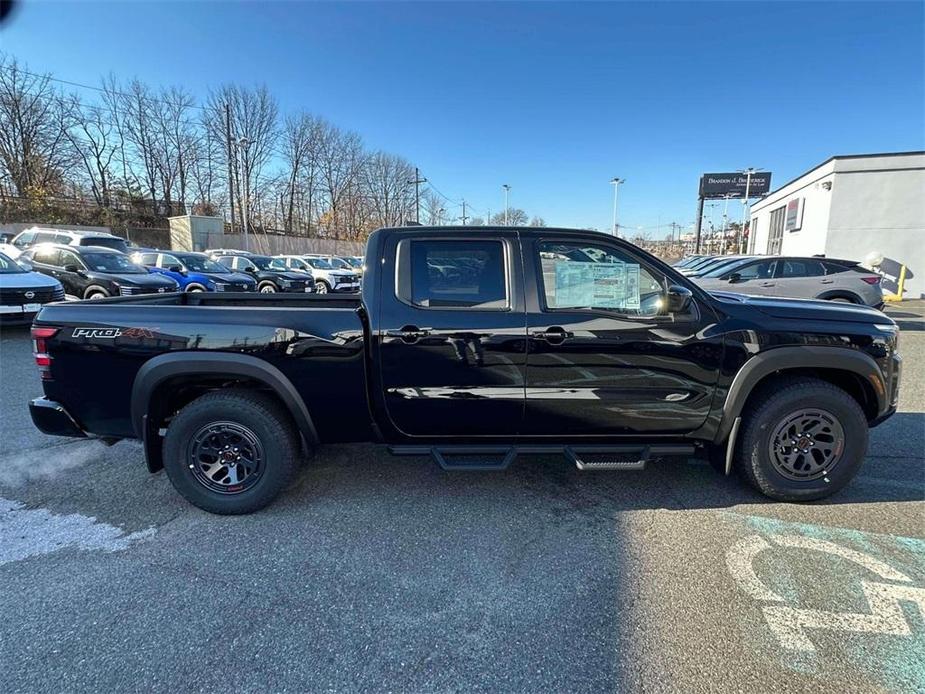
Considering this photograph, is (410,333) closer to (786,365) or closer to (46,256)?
(786,365)

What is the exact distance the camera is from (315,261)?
24.4 metres

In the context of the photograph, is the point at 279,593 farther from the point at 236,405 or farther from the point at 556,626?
the point at 556,626

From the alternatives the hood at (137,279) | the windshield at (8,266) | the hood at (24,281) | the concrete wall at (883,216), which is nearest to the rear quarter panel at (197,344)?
the hood at (24,281)

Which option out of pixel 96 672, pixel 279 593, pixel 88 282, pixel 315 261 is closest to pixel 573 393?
pixel 279 593

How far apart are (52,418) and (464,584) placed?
9.56ft

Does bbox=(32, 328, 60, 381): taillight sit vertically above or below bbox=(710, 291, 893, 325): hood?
below

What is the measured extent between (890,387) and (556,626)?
293cm

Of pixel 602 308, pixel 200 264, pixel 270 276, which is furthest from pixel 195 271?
pixel 602 308

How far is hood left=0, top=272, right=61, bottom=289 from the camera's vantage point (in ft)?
28.1

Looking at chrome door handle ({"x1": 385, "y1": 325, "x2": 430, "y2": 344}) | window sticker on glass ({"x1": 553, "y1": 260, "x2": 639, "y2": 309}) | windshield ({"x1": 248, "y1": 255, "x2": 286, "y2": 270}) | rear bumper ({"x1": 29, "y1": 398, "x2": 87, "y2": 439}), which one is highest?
windshield ({"x1": 248, "y1": 255, "x2": 286, "y2": 270})

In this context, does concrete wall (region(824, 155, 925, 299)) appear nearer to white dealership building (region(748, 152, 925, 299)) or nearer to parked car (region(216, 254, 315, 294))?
white dealership building (region(748, 152, 925, 299))

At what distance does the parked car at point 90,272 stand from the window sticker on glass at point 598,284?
438 inches

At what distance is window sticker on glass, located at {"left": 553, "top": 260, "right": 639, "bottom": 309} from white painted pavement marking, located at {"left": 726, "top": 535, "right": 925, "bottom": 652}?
1.63m

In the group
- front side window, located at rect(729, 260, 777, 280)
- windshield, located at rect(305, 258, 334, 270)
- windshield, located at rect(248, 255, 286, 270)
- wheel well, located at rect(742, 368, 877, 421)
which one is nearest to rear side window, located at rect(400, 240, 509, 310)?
wheel well, located at rect(742, 368, 877, 421)
